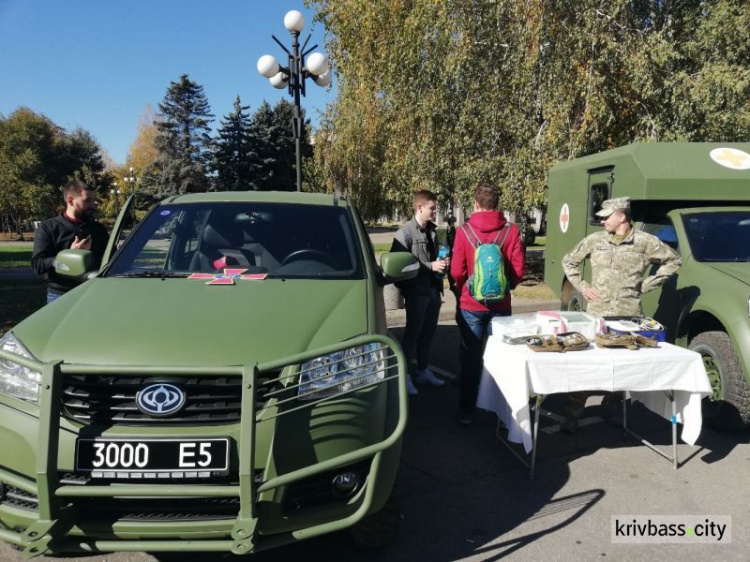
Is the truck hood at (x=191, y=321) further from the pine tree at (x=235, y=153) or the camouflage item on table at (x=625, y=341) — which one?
the pine tree at (x=235, y=153)

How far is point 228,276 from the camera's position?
349cm

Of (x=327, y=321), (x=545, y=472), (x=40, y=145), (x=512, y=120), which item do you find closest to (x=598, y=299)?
(x=545, y=472)

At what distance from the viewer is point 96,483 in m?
2.32

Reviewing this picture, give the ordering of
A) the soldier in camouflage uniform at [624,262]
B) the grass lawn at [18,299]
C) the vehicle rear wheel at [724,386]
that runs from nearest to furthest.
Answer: the vehicle rear wheel at [724,386] < the soldier in camouflage uniform at [624,262] < the grass lawn at [18,299]

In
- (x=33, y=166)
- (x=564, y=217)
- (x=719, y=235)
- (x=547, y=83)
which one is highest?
(x=33, y=166)

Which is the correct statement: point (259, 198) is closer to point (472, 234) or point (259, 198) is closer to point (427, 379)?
point (472, 234)

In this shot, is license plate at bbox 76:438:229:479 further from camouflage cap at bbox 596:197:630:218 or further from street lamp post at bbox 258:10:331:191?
street lamp post at bbox 258:10:331:191

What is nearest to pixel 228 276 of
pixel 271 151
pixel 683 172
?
pixel 683 172

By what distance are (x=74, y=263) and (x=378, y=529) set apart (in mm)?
2507

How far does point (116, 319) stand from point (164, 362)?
55cm

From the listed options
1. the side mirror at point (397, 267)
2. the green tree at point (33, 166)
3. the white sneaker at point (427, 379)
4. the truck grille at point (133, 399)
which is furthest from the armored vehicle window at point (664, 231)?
the green tree at point (33, 166)

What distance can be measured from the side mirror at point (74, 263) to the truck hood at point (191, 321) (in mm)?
315

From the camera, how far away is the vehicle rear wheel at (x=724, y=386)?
14.6 ft

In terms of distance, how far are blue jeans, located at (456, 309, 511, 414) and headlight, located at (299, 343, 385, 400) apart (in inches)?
81.8
